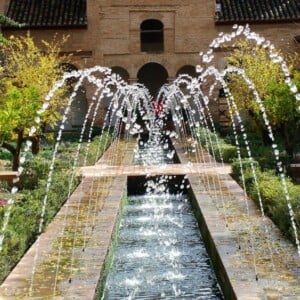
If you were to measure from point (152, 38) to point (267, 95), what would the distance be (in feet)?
36.8

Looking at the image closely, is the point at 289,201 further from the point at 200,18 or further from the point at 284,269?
the point at 200,18

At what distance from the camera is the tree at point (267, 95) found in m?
13.5

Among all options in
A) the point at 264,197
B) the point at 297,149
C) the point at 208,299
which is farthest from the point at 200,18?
the point at 208,299

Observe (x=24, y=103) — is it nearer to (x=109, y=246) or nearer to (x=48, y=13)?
(x=109, y=246)

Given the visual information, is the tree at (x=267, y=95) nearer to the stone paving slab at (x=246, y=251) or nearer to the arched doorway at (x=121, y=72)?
the stone paving slab at (x=246, y=251)

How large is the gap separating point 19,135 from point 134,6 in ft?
38.9

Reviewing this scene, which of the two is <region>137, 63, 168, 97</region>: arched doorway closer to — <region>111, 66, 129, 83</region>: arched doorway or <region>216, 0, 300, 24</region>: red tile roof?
<region>111, 66, 129, 83</region>: arched doorway

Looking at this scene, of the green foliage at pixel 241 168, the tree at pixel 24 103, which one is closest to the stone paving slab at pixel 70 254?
the green foliage at pixel 241 168

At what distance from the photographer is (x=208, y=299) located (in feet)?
18.5

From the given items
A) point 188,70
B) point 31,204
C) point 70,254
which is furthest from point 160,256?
point 188,70

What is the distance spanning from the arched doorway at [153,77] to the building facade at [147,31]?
7.71ft

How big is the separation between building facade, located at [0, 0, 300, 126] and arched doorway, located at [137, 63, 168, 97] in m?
2.35

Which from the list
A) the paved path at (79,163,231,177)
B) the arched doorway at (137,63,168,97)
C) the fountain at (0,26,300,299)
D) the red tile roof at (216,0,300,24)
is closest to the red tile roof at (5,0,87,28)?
the arched doorway at (137,63,168,97)

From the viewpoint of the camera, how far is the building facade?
74.4ft
